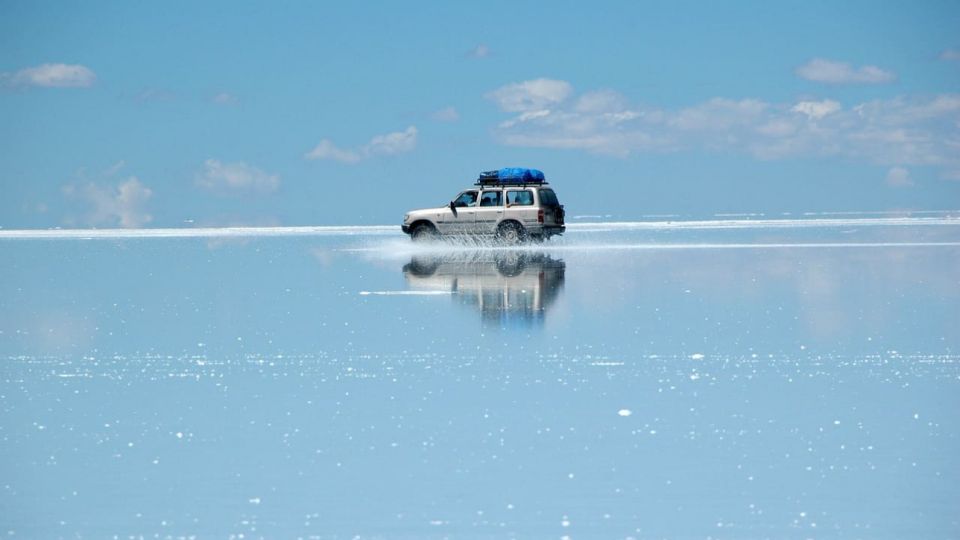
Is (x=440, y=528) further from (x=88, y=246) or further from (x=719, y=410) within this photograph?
(x=88, y=246)

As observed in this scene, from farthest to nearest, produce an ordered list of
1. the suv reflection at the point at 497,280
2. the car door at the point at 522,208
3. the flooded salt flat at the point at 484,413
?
1. the car door at the point at 522,208
2. the suv reflection at the point at 497,280
3. the flooded salt flat at the point at 484,413

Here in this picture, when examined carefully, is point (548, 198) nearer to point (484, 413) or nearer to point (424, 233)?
point (424, 233)

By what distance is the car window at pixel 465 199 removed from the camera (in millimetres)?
35250

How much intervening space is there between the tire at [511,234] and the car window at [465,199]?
3.88 feet

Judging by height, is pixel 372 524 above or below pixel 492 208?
below

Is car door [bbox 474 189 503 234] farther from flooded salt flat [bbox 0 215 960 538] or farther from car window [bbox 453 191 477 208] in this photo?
flooded salt flat [bbox 0 215 960 538]

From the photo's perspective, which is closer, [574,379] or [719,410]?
[719,410]

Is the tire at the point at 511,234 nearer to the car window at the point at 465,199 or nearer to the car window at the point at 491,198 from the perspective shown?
the car window at the point at 491,198

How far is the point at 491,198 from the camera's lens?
35094 millimetres

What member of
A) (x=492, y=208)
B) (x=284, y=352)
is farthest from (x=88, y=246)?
(x=284, y=352)

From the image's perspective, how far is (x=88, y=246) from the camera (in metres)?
40.3

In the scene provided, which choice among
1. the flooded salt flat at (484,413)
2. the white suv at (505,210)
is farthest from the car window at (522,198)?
the flooded salt flat at (484,413)

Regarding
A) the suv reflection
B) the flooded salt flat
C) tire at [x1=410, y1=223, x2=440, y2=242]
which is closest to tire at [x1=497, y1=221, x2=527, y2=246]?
tire at [x1=410, y1=223, x2=440, y2=242]

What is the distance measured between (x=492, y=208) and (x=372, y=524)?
28.5 m
